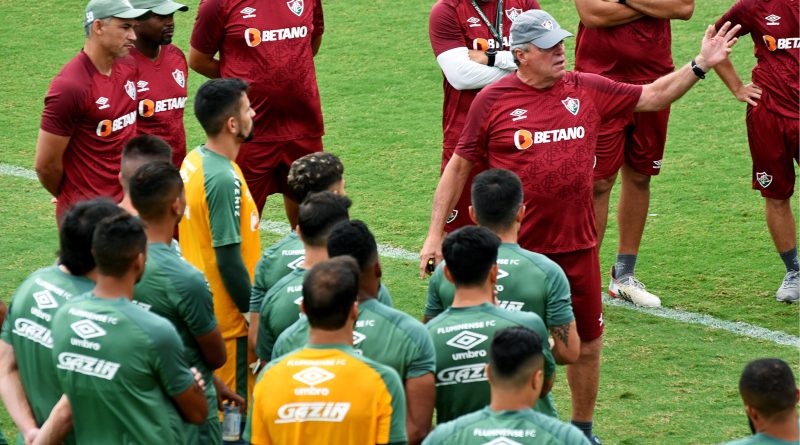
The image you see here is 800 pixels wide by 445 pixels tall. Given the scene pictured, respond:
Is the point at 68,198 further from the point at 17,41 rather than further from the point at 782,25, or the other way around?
the point at 17,41

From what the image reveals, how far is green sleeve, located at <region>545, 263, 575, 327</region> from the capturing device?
5.43 meters

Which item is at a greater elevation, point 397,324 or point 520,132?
point 520,132

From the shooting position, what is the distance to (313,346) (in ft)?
14.3

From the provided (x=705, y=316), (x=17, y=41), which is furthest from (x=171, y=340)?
(x=17, y=41)

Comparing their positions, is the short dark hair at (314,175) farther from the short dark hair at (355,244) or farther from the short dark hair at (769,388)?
the short dark hair at (769,388)

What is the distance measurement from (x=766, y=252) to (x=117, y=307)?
609 cm

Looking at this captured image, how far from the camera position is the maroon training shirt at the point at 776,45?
324 inches

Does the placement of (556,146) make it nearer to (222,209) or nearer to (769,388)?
(222,209)

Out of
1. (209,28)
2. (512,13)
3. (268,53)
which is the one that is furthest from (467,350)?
(209,28)

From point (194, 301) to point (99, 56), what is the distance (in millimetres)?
2396

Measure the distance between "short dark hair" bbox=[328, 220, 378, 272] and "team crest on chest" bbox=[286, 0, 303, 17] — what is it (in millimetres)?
3477

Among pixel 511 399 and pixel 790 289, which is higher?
pixel 511 399

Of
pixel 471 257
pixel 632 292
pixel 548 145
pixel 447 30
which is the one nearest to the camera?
pixel 471 257

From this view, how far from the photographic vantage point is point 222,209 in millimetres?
5941
